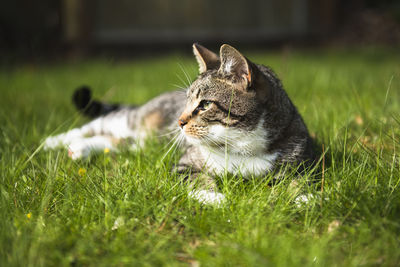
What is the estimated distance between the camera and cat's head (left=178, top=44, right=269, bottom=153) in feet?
6.49

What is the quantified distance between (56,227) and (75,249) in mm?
162

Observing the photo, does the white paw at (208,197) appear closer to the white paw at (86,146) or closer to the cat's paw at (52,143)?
the white paw at (86,146)

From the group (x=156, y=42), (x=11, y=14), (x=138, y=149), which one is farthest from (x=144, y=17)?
(x=138, y=149)

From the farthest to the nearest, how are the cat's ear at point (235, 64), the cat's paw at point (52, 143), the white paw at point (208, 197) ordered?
the cat's paw at point (52, 143), the cat's ear at point (235, 64), the white paw at point (208, 197)

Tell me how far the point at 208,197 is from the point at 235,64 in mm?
768

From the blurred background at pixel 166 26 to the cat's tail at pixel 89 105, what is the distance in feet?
16.6

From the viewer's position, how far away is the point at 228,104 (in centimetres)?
202

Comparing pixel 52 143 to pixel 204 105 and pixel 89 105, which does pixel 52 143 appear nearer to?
pixel 89 105

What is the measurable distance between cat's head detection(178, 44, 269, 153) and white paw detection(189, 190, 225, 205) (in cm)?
32

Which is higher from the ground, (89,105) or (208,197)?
(89,105)

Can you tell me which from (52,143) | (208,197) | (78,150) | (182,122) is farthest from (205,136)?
(52,143)

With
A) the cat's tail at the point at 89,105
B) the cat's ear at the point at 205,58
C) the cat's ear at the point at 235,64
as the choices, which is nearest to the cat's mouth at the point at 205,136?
the cat's ear at the point at 235,64

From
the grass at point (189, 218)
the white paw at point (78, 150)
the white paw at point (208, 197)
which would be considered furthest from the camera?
the white paw at point (78, 150)

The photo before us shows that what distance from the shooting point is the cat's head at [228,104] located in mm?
1979
